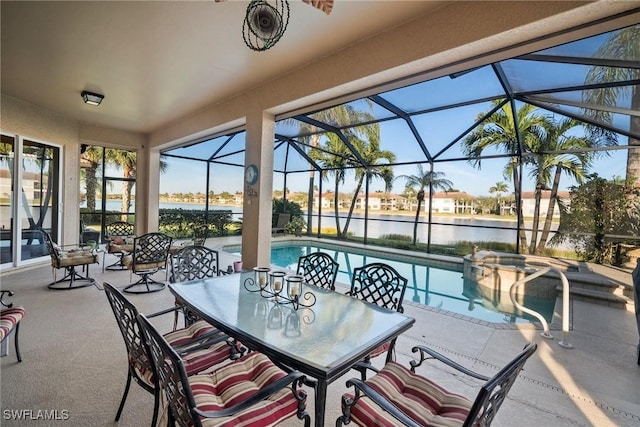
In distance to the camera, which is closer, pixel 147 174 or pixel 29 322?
pixel 29 322

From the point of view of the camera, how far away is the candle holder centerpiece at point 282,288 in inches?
82.2

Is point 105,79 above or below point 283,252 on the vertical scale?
above

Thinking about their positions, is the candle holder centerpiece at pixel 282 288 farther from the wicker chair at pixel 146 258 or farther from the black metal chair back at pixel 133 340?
the wicker chair at pixel 146 258

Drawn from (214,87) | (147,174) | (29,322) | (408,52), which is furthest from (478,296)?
(147,174)

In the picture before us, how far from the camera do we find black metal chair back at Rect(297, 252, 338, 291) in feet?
9.38

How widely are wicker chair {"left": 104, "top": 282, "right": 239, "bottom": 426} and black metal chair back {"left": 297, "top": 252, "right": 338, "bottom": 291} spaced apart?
1185 millimetres

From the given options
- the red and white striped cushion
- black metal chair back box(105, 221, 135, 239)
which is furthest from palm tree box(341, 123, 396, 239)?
the red and white striped cushion

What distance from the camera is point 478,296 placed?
19.1 ft

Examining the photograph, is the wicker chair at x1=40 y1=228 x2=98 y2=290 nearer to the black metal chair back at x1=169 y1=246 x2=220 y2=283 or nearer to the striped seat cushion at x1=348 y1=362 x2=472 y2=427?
the black metal chair back at x1=169 y1=246 x2=220 y2=283

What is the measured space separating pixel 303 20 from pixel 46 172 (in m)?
6.54

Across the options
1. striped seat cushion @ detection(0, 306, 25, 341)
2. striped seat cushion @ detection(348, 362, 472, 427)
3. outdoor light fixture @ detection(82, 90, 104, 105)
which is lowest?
striped seat cushion @ detection(348, 362, 472, 427)

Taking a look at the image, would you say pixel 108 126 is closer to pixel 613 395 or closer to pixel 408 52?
pixel 408 52

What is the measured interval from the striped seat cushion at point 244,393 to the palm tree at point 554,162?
799 centimetres

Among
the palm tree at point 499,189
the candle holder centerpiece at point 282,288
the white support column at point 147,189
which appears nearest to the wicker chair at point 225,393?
the candle holder centerpiece at point 282,288
